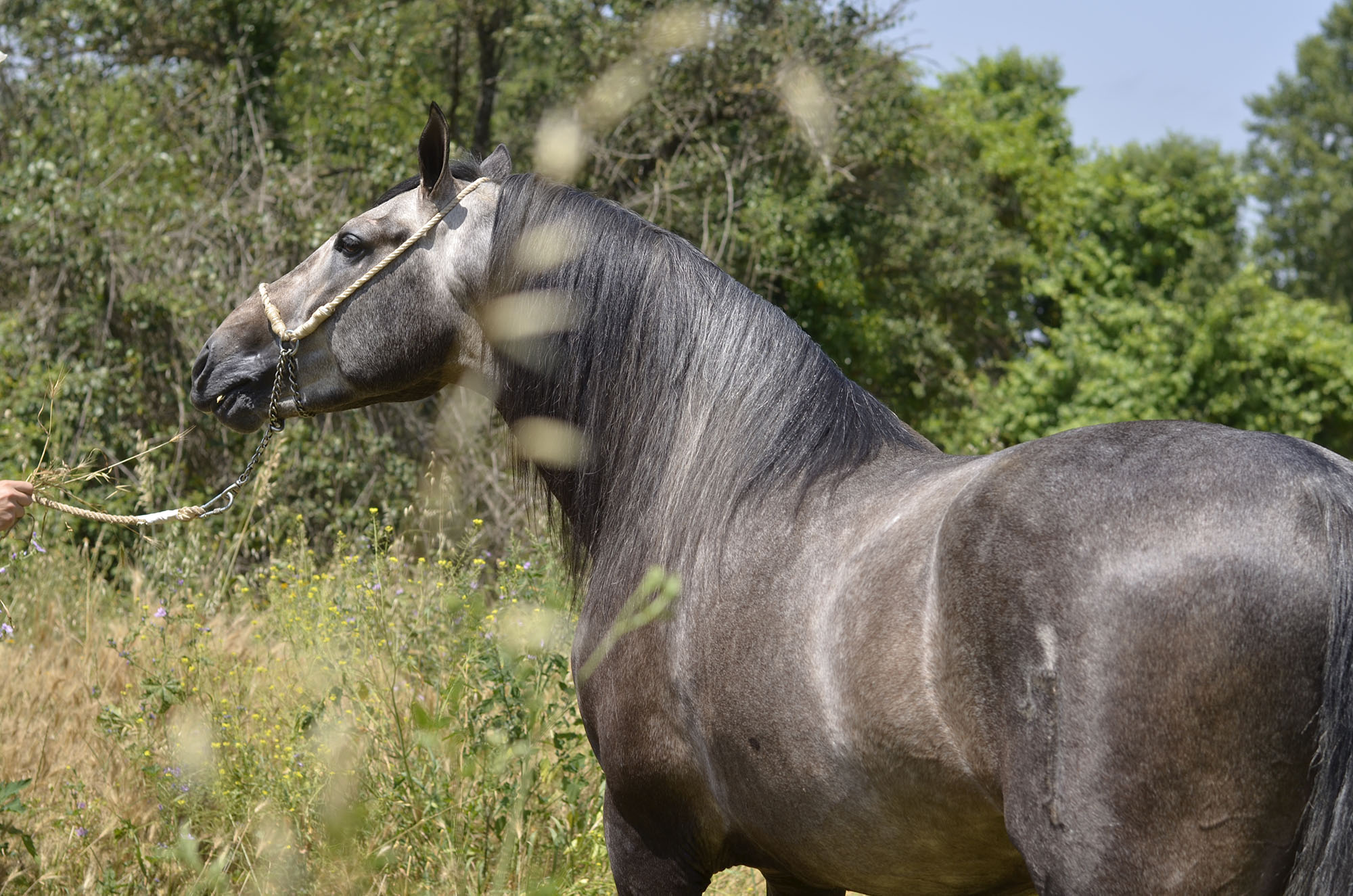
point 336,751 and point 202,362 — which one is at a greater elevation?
point 202,362

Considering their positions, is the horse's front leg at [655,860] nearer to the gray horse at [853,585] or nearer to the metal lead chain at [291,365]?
the gray horse at [853,585]

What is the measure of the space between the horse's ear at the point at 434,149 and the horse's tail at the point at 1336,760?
2104mm

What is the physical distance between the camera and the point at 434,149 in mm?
2781

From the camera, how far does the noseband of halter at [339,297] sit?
2.82 meters

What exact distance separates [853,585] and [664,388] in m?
0.78

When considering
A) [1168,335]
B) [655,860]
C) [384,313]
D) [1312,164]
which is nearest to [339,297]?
[384,313]

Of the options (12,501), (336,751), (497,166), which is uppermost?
(497,166)

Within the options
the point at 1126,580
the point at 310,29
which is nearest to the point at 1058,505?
the point at 1126,580

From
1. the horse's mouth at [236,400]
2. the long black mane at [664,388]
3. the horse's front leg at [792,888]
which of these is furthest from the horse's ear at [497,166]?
the horse's front leg at [792,888]

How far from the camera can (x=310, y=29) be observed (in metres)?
8.96

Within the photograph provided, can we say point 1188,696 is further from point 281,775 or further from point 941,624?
point 281,775

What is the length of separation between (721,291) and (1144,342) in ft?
48.5

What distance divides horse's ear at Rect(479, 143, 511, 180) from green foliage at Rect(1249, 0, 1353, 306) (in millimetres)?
29158

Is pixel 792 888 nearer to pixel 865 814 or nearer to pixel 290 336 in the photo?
pixel 865 814
